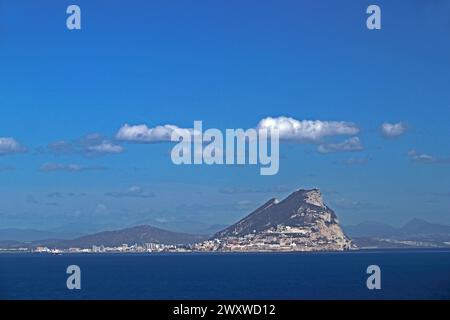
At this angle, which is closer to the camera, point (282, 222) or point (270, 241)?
point (282, 222)

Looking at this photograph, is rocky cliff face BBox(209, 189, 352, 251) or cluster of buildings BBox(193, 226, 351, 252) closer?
rocky cliff face BBox(209, 189, 352, 251)

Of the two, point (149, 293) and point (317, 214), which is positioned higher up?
point (317, 214)

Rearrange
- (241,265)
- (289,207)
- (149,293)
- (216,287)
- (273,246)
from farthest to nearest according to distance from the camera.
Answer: (241,265) < (273,246) < (289,207) < (216,287) < (149,293)

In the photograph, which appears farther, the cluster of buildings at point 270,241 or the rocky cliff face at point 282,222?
the cluster of buildings at point 270,241
